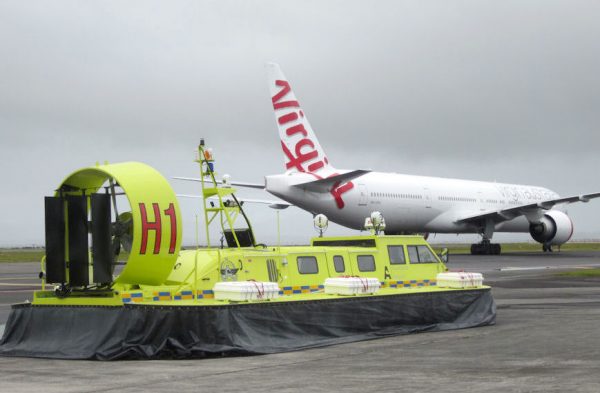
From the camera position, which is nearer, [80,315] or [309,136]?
[80,315]

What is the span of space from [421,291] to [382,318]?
1286mm

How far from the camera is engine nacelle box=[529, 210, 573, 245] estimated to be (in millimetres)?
56938

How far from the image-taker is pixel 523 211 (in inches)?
2188

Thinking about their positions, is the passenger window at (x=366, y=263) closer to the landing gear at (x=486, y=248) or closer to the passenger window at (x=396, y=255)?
the passenger window at (x=396, y=255)

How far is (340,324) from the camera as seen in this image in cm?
1415

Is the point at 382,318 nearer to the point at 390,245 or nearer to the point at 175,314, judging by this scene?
the point at 390,245

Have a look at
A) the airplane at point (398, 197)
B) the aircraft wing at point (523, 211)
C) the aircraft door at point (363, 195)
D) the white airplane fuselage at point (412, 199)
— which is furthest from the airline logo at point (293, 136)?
the aircraft wing at point (523, 211)

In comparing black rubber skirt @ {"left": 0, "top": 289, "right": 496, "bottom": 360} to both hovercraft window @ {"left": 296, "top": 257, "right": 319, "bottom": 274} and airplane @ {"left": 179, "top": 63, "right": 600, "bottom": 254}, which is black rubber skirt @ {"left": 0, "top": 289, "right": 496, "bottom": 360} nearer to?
hovercraft window @ {"left": 296, "top": 257, "right": 319, "bottom": 274}

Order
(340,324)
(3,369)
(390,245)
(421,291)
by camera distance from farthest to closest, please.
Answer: (390,245) < (421,291) < (340,324) < (3,369)

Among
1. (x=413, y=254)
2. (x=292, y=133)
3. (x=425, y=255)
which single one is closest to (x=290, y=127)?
(x=292, y=133)

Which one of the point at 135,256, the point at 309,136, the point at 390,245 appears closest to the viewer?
the point at 135,256

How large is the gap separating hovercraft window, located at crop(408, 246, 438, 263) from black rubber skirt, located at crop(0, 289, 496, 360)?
2.13 metres

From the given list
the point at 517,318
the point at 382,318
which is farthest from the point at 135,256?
the point at 517,318

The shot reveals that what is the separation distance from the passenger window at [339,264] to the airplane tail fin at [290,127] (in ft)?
97.0
